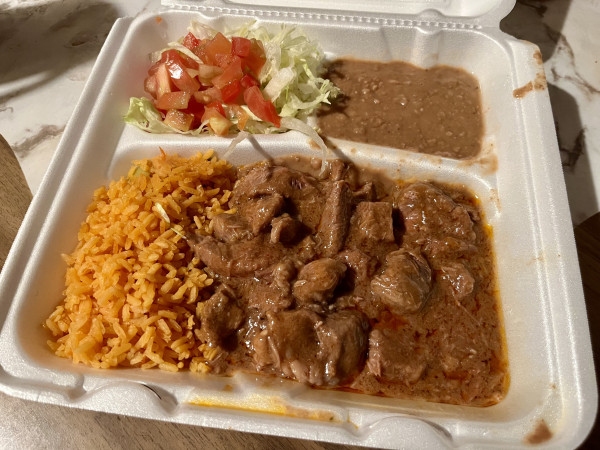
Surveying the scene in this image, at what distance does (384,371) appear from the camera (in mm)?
1873

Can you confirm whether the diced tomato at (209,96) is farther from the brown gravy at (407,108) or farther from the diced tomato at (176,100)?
the brown gravy at (407,108)

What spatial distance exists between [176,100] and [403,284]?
1780mm

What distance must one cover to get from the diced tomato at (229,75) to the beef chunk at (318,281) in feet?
4.26

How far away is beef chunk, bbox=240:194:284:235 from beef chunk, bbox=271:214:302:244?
4cm

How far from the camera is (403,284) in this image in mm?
1968

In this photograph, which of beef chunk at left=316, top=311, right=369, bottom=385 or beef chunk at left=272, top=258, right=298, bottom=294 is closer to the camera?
beef chunk at left=316, top=311, right=369, bottom=385

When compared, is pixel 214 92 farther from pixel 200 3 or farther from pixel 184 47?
pixel 200 3

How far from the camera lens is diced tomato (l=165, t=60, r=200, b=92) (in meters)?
2.53

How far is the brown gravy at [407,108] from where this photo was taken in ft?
8.42

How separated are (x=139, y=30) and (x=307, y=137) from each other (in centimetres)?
144

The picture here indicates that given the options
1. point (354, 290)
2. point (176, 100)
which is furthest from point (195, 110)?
point (354, 290)

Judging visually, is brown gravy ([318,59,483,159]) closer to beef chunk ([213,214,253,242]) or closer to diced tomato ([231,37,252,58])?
diced tomato ([231,37,252,58])

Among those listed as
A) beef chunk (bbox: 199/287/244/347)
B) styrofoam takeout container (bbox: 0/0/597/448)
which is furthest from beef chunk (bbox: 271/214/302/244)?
styrofoam takeout container (bbox: 0/0/597/448)

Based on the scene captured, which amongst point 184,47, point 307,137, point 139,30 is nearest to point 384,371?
point 307,137
